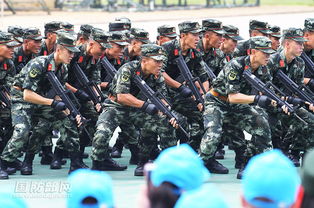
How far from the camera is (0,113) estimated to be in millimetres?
11305

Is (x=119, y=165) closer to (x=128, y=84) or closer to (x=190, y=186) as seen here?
(x=128, y=84)

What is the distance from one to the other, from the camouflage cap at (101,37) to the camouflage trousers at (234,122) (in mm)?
1448

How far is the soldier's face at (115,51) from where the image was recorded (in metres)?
11.9

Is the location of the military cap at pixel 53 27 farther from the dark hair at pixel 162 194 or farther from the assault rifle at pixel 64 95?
the dark hair at pixel 162 194

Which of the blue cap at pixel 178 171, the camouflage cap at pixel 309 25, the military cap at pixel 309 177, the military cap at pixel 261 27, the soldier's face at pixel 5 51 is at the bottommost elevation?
the military cap at pixel 261 27

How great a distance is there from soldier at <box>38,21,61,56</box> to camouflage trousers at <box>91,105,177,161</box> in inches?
60.7

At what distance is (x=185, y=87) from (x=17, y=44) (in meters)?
2.01

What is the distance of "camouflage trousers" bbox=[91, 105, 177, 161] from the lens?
10734 mm

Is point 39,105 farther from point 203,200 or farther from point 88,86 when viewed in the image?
point 203,200

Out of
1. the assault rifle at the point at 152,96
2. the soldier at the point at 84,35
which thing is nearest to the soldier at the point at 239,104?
the assault rifle at the point at 152,96

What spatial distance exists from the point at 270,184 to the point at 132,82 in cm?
662

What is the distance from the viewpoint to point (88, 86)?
1144 cm

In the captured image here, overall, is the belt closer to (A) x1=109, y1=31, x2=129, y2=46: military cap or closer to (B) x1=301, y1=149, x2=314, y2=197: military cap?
(A) x1=109, y1=31, x2=129, y2=46: military cap

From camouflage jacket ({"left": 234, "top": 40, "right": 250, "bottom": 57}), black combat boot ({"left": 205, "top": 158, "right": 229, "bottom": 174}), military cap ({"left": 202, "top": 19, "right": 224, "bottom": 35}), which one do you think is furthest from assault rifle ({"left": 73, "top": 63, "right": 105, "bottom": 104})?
→ camouflage jacket ({"left": 234, "top": 40, "right": 250, "bottom": 57})
